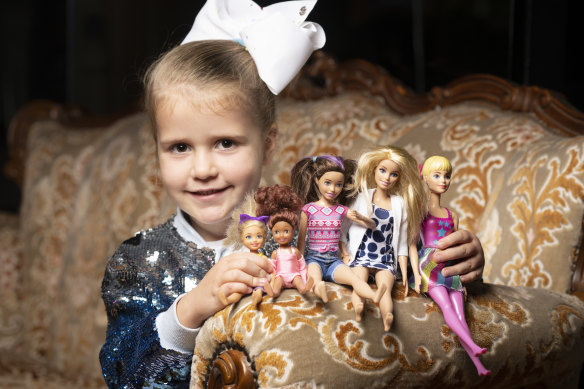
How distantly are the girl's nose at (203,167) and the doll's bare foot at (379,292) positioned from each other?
0.37 m

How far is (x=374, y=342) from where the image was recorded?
30.7 inches

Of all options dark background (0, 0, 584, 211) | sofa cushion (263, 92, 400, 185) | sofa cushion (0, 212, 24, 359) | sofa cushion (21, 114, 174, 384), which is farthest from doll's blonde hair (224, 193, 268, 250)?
sofa cushion (0, 212, 24, 359)

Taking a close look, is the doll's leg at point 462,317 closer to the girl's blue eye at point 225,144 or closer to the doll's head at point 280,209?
the doll's head at point 280,209

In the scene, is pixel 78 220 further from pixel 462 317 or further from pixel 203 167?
pixel 462 317

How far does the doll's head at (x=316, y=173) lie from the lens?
2.69 ft

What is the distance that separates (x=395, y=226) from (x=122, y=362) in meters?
0.50

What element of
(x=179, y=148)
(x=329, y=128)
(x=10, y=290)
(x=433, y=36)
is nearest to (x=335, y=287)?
(x=179, y=148)

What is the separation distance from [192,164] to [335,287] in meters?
0.35

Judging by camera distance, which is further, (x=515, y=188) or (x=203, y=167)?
(x=515, y=188)

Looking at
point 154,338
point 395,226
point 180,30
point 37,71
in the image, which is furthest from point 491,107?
point 37,71

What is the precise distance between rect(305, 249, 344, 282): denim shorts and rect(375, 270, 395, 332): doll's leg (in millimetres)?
52

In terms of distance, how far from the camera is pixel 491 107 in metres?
1.56

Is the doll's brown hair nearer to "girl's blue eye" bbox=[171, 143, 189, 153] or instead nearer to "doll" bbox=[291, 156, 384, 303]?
"doll" bbox=[291, 156, 384, 303]

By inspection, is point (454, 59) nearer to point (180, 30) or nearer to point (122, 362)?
point (180, 30)
